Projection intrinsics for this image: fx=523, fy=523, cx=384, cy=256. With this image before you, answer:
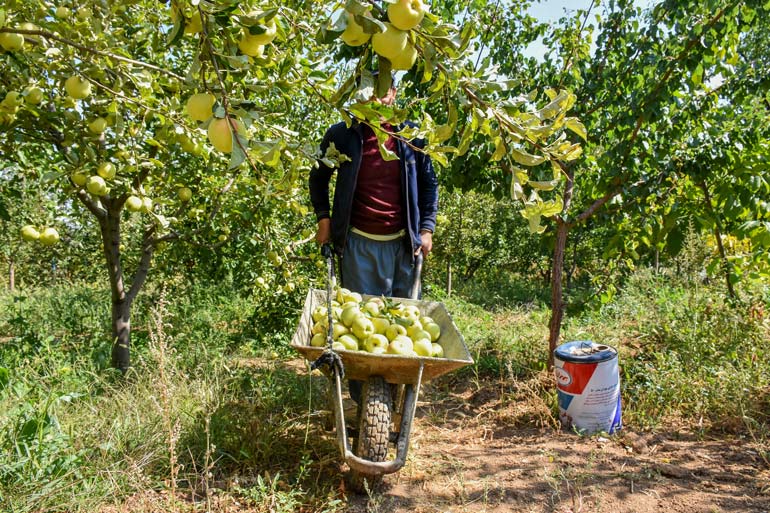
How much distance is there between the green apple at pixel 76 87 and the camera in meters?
1.72

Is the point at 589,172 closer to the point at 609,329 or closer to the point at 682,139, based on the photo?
the point at 682,139

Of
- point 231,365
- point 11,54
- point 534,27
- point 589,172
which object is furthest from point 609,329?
point 11,54

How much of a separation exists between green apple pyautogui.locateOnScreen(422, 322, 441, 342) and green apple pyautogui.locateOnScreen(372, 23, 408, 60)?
195cm

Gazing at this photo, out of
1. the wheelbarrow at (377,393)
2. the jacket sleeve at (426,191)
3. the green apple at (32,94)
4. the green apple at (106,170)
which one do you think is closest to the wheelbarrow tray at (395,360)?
the wheelbarrow at (377,393)

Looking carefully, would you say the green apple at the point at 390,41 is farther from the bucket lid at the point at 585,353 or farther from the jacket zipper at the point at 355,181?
the bucket lid at the point at 585,353

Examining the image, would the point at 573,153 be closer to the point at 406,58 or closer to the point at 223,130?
the point at 406,58

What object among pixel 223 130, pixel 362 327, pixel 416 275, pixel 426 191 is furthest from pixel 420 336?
pixel 223 130

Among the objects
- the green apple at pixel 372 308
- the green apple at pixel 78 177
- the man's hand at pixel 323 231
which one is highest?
the green apple at pixel 78 177

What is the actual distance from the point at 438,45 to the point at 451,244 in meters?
11.0

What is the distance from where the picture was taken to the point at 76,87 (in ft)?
5.66

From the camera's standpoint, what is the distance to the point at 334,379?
2406 mm

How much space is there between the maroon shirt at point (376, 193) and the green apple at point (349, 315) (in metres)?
0.68

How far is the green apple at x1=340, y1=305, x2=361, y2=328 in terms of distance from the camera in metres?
2.54

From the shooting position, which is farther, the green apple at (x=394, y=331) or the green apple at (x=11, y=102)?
the green apple at (x=394, y=331)
